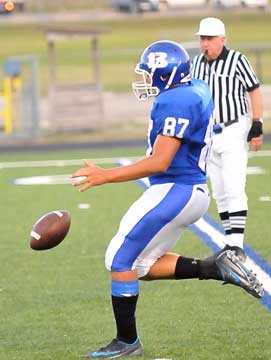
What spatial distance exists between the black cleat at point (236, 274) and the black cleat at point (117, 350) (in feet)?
2.15

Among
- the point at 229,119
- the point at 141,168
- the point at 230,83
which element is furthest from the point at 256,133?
the point at 141,168

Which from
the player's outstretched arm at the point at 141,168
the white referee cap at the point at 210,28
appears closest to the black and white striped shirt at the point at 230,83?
the white referee cap at the point at 210,28

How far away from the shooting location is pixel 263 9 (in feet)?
155

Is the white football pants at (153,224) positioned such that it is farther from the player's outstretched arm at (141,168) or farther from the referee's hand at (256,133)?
the referee's hand at (256,133)

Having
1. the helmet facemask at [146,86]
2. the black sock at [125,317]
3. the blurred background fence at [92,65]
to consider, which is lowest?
the blurred background fence at [92,65]

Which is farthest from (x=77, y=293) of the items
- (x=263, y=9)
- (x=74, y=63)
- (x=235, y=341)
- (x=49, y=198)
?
(x=263, y=9)

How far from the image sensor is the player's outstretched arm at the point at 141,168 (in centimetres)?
566

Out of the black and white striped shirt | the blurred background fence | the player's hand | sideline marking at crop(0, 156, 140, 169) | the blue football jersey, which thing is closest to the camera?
the player's hand

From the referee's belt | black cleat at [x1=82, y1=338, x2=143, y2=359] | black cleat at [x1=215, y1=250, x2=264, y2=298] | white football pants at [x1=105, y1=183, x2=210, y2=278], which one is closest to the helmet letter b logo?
white football pants at [x1=105, y1=183, x2=210, y2=278]

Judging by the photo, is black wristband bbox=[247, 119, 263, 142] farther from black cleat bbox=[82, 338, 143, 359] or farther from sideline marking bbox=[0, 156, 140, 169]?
sideline marking bbox=[0, 156, 140, 169]

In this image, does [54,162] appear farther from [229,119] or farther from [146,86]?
[146,86]

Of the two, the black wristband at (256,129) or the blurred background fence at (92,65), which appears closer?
the black wristband at (256,129)

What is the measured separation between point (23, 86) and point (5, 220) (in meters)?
8.56

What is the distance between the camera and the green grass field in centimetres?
614
